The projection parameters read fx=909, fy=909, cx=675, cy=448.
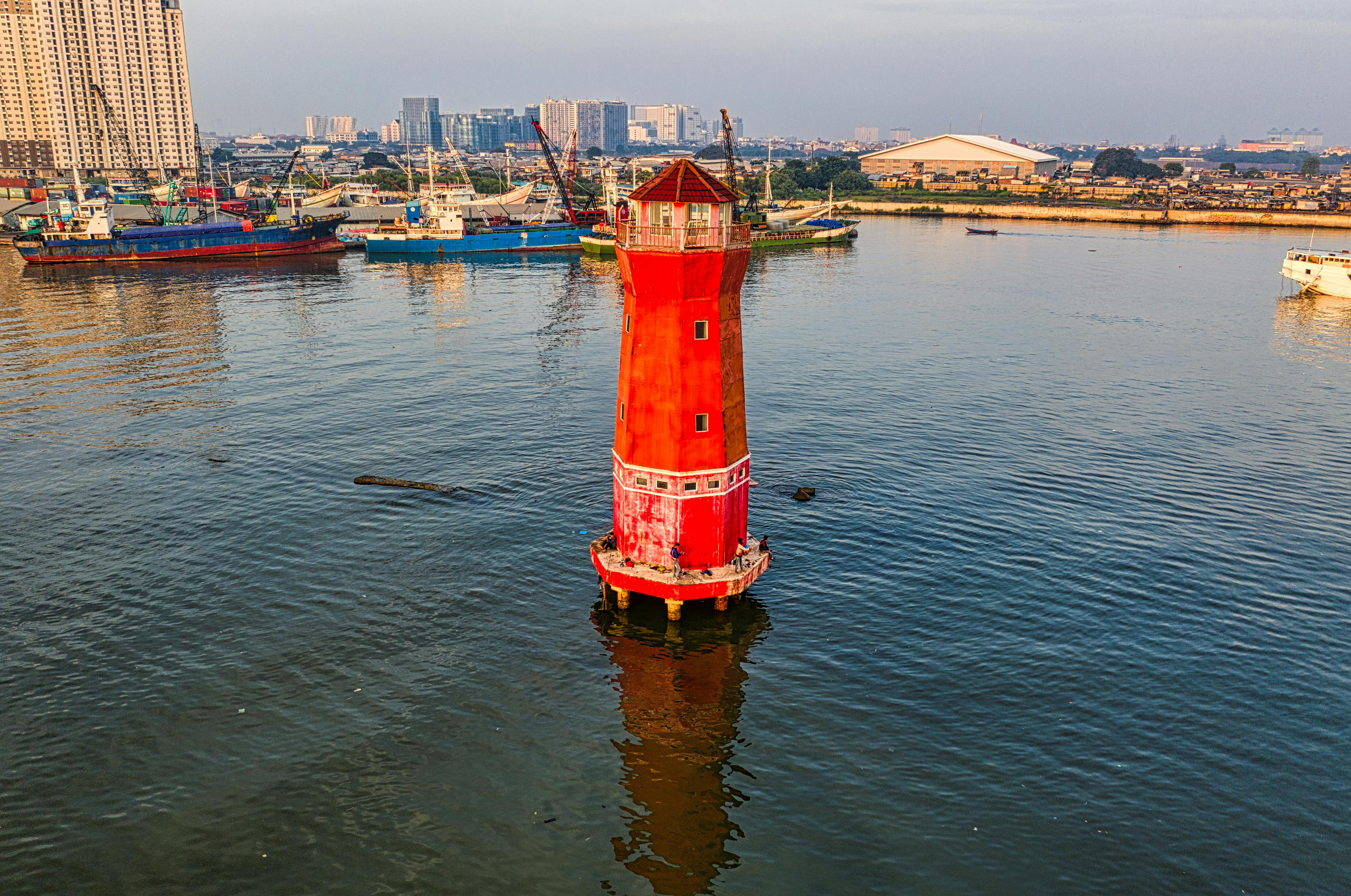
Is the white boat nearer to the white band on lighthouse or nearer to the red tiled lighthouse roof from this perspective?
the red tiled lighthouse roof

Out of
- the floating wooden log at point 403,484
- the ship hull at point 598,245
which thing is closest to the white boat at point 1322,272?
the ship hull at point 598,245

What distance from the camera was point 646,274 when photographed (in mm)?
36938

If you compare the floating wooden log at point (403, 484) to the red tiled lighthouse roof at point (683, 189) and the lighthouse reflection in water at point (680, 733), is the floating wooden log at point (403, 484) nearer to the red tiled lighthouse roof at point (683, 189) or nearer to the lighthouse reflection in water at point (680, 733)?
the lighthouse reflection in water at point (680, 733)

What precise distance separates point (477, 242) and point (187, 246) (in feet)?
173

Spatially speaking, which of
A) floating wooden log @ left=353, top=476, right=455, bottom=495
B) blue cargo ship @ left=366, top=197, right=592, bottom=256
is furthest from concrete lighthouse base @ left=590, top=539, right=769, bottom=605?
blue cargo ship @ left=366, top=197, right=592, bottom=256

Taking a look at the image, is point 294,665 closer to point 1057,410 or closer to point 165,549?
point 165,549

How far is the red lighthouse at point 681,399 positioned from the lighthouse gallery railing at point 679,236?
5cm

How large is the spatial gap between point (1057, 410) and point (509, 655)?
53.1 metres

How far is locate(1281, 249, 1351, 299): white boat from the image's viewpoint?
128m

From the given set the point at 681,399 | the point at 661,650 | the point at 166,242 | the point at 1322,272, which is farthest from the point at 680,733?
the point at 166,242

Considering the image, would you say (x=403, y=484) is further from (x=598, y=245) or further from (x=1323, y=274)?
(x=598, y=245)

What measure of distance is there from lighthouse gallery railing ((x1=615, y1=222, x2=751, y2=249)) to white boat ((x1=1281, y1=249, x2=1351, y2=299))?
5099 inches

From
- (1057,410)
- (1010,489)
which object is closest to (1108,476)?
(1010,489)

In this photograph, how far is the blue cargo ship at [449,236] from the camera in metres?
180
